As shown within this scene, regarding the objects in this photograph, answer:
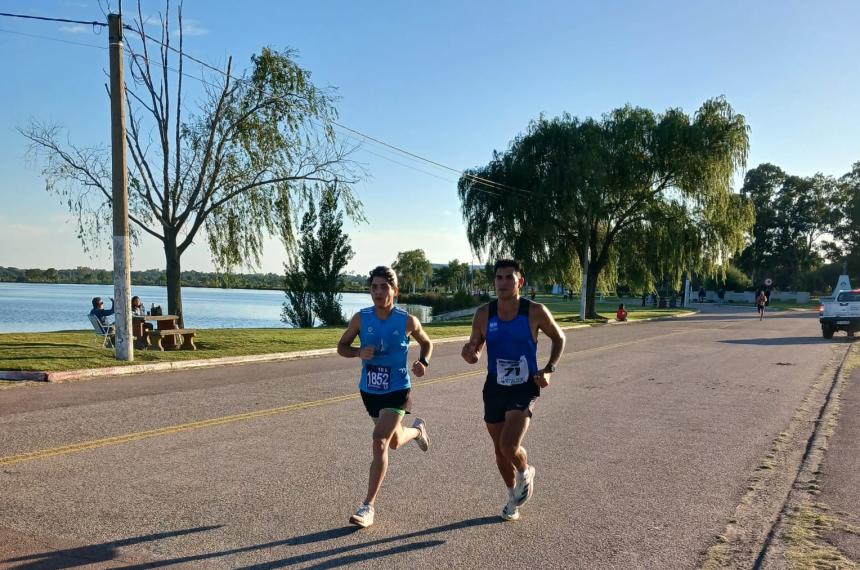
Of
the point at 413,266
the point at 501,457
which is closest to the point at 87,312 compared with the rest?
the point at 501,457

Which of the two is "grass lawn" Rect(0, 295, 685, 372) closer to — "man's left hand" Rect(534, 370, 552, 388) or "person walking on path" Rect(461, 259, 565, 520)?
"person walking on path" Rect(461, 259, 565, 520)

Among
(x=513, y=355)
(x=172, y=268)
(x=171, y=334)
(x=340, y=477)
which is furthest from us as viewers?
(x=172, y=268)

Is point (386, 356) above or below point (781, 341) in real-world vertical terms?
above

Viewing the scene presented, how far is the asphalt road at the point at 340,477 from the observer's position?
4508mm

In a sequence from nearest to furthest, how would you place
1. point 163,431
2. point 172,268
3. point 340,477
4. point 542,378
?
point 542,378 → point 340,477 → point 163,431 → point 172,268

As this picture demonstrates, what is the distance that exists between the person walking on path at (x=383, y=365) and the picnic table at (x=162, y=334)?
42.2 ft

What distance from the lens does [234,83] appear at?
67.5 feet

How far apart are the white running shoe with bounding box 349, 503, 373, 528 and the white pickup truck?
2534 cm

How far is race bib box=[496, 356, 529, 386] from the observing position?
16.8 feet

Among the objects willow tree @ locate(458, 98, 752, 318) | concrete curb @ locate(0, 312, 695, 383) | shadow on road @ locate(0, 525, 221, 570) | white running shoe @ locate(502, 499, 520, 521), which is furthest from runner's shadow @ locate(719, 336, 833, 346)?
shadow on road @ locate(0, 525, 221, 570)

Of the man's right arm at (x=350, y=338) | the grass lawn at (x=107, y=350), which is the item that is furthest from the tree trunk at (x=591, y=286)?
the man's right arm at (x=350, y=338)

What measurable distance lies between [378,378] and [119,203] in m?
11.1

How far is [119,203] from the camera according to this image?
14.4 metres

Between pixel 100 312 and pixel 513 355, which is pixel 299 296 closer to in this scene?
pixel 100 312
